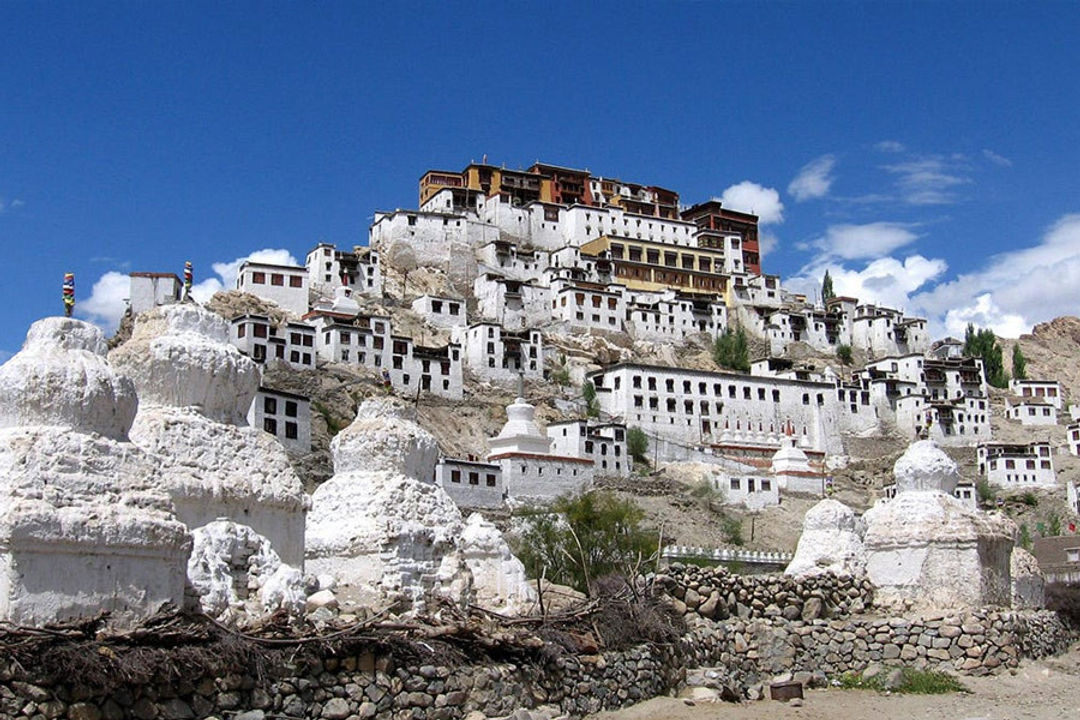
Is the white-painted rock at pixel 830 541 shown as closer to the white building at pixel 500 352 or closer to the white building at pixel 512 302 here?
the white building at pixel 500 352

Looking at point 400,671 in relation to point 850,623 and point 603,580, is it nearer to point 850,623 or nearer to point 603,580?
point 603,580

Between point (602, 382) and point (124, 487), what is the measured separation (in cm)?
7432

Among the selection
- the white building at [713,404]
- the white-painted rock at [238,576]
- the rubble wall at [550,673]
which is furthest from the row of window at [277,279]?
the white-painted rock at [238,576]

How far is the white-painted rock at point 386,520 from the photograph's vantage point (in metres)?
18.2

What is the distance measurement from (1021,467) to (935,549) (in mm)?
69650

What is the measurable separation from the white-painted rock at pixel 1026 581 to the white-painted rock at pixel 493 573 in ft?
32.8

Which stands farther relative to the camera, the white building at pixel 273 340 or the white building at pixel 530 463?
the white building at pixel 273 340

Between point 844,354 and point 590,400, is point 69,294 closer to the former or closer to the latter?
point 590,400

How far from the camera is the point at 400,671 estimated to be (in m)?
13.5

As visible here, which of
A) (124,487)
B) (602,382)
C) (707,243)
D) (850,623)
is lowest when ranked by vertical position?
(850,623)

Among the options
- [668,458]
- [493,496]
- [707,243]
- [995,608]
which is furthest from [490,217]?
[995,608]

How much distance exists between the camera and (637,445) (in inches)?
3095

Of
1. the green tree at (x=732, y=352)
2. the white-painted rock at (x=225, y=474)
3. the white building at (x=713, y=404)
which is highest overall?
the green tree at (x=732, y=352)

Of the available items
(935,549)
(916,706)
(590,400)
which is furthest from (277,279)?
(916,706)
